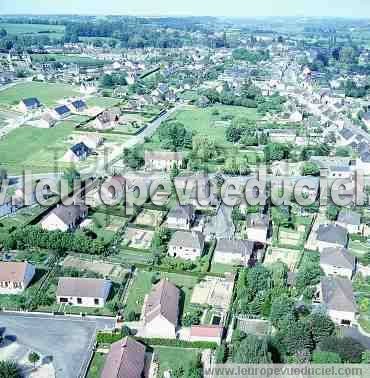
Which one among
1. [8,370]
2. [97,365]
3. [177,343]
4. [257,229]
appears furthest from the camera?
[257,229]

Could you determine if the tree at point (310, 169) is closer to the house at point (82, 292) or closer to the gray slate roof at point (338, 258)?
the gray slate roof at point (338, 258)

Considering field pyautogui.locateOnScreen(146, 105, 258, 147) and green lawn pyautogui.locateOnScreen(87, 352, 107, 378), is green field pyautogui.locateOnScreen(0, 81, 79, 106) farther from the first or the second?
green lawn pyautogui.locateOnScreen(87, 352, 107, 378)

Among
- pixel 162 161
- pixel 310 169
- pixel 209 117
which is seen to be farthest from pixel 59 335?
pixel 209 117

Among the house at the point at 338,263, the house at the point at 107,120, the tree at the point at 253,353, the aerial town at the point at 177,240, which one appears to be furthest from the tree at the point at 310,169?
the tree at the point at 253,353

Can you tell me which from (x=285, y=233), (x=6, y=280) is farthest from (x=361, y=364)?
(x=6, y=280)

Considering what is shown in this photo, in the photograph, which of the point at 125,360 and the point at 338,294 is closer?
the point at 125,360

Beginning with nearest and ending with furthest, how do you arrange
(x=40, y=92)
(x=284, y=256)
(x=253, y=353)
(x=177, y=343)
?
1. (x=253, y=353)
2. (x=177, y=343)
3. (x=284, y=256)
4. (x=40, y=92)

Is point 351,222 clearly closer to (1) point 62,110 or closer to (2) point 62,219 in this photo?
(2) point 62,219

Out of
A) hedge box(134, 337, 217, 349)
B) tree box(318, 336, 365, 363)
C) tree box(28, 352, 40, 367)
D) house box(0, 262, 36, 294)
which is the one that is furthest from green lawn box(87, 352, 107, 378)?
tree box(318, 336, 365, 363)
